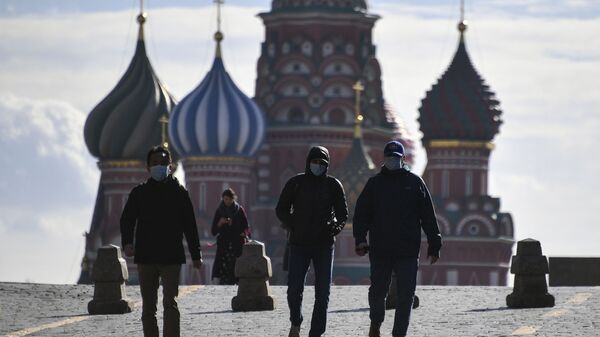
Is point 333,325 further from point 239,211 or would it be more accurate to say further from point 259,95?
point 259,95

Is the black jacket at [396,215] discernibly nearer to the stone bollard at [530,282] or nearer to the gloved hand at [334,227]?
the gloved hand at [334,227]

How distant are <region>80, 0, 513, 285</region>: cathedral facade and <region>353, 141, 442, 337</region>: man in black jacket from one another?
91857 millimetres

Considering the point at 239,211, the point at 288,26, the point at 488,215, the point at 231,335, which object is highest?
the point at 288,26

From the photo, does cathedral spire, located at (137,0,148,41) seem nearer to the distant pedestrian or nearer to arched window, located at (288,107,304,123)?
arched window, located at (288,107,304,123)

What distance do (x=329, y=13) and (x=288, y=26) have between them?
192 cm

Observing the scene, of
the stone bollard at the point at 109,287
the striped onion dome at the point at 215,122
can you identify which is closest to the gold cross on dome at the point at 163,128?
the striped onion dome at the point at 215,122

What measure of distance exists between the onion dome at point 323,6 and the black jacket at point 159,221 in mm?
97345

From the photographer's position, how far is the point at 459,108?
395 ft

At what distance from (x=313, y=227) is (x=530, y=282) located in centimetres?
686

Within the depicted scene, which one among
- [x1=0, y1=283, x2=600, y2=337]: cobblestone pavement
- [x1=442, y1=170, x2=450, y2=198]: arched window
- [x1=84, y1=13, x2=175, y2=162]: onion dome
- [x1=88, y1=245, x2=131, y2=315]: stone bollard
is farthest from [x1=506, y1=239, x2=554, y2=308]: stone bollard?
[x1=442, y1=170, x2=450, y2=198]: arched window

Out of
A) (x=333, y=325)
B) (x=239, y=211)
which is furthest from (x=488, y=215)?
(x=333, y=325)

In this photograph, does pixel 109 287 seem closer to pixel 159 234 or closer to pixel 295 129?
pixel 159 234

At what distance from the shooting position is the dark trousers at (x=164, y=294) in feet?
70.7

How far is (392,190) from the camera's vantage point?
22250 mm
